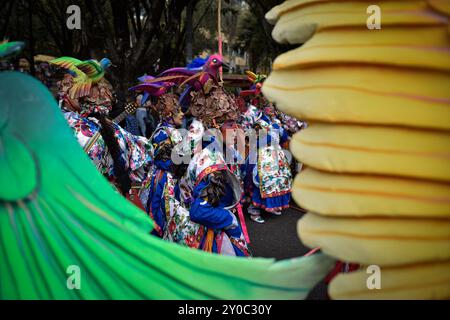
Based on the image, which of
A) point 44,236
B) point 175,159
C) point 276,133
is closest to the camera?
→ point 44,236

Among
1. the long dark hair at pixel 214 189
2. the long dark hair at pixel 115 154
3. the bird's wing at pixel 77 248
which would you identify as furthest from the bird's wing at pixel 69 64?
the bird's wing at pixel 77 248

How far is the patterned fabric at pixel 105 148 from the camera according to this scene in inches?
135

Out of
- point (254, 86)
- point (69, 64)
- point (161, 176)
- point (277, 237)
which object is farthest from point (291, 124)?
point (69, 64)

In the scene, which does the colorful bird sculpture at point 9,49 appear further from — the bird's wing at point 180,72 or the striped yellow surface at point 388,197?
the bird's wing at point 180,72

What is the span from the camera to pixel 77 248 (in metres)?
1.15

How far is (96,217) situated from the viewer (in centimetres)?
→ 117

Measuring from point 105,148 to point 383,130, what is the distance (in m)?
2.92

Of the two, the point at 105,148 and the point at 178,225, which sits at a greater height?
the point at 105,148

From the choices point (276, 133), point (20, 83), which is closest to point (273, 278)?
point (20, 83)

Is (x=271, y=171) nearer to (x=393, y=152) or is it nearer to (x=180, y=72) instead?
(x=180, y=72)

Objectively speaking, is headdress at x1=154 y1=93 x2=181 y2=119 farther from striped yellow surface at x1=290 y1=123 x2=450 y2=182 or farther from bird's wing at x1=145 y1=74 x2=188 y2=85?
striped yellow surface at x1=290 y1=123 x2=450 y2=182

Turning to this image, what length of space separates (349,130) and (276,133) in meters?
5.21

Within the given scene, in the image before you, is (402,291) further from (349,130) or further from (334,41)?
(334,41)

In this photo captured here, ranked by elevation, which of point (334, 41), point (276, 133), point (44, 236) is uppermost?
point (334, 41)
